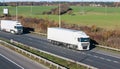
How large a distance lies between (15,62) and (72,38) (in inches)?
608

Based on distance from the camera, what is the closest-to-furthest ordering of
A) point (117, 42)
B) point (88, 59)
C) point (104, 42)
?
1. point (88, 59)
2. point (117, 42)
3. point (104, 42)

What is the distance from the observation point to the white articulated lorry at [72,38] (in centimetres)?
4956

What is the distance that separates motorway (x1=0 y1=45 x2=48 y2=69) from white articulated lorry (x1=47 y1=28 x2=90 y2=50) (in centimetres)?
936

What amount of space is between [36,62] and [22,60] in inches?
94.5

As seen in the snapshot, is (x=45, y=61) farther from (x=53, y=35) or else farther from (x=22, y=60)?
(x=53, y=35)

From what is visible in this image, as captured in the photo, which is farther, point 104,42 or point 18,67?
point 104,42

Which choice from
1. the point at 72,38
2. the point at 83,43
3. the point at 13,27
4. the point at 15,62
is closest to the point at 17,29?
the point at 13,27

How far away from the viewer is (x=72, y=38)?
51.1 meters

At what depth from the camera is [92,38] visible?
57.8 meters

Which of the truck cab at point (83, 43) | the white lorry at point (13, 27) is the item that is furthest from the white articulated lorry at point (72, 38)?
the white lorry at point (13, 27)

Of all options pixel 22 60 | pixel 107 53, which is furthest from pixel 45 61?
pixel 107 53

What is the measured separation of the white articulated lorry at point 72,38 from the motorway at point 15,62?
936 centimetres

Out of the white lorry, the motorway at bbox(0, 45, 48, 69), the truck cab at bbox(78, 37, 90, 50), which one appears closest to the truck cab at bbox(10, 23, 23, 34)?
the white lorry

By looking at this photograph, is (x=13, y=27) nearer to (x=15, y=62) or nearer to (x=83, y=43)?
(x=83, y=43)
